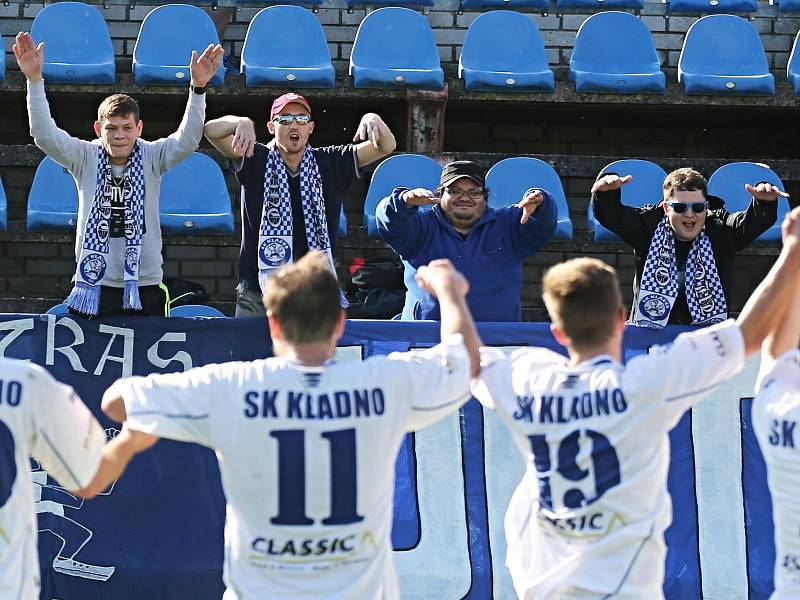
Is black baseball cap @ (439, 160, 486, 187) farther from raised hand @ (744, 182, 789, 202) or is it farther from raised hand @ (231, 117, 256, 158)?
raised hand @ (744, 182, 789, 202)

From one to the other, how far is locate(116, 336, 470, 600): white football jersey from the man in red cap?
112 inches

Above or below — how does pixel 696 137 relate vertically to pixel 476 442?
above

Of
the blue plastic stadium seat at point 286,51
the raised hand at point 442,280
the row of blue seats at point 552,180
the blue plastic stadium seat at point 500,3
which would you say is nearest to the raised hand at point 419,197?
the raised hand at point 442,280

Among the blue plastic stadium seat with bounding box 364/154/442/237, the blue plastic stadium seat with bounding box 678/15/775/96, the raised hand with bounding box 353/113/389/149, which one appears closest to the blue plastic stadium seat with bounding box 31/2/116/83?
the blue plastic stadium seat with bounding box 364/154/442/237

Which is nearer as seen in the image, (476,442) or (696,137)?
(476,442)

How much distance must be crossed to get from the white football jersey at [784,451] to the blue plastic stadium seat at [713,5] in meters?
8.05

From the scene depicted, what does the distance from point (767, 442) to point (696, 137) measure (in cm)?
836

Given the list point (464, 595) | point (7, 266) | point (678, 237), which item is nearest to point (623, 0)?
point (678, 237)

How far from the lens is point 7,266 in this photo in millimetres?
10594

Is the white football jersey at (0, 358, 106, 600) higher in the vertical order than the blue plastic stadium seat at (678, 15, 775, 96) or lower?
lower

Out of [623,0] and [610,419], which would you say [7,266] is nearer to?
[623,0]

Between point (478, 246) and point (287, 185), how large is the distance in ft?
3.37

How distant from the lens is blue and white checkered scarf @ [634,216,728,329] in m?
6.21

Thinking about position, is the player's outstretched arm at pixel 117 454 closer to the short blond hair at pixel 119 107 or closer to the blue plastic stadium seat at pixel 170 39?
the short blond hair at pixel 119 107
